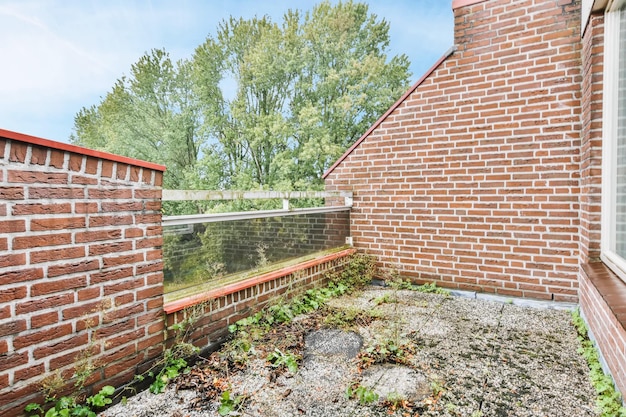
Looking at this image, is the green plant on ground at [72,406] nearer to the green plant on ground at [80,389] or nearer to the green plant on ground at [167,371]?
the green plant on ground at [80,389]

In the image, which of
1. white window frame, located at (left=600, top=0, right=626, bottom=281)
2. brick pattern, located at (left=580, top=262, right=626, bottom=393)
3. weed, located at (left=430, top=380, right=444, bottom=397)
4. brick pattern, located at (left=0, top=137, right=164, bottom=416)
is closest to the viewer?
brick pattern, located at (left=0, top=137, right=164, bottom=416)

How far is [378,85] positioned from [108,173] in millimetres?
14723

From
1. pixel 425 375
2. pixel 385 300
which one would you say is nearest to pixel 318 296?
pixel 385 300

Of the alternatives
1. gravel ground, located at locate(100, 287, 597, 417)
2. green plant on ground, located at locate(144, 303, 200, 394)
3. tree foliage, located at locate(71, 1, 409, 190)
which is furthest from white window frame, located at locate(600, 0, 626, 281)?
tree foliage, located at locate(71, 1, 409, 190)

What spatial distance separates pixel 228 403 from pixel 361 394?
86 cm

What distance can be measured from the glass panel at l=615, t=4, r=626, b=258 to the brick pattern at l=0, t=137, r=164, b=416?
3.57 metres

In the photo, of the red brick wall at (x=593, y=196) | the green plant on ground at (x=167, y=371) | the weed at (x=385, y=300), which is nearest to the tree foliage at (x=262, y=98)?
the weed at (x=385, y=300)

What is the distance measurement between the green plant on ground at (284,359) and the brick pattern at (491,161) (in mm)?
2677

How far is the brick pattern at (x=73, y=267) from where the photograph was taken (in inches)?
69.2

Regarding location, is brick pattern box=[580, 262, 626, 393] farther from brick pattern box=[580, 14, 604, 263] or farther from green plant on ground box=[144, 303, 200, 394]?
green plant on ground box=[144, 303, 200, 394]

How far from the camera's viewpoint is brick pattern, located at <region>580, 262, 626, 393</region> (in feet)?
6.53

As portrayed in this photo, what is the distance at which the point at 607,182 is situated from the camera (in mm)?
2982

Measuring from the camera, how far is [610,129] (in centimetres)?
295

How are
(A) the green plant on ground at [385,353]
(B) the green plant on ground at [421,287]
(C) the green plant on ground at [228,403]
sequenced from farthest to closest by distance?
(B) the green plant on ground at [421,287] → (A) the green plant on ground at [385,353] → (C) the green plant on ground at [228,403]
